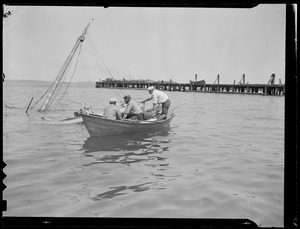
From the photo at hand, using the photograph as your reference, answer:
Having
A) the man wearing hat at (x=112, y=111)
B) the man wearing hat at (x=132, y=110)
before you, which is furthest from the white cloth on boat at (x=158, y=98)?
the man wearing hat at (x=112, y=111)

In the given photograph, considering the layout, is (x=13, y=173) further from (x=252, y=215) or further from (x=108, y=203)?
(x=252, y=215)

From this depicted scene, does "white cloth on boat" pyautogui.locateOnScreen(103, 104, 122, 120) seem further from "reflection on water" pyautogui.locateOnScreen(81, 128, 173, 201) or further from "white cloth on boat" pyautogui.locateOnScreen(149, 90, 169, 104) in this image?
"white cloth on boat" pyautogui.locateOnScreen(149, 90, 169, 104)

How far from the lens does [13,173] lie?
7.34 m

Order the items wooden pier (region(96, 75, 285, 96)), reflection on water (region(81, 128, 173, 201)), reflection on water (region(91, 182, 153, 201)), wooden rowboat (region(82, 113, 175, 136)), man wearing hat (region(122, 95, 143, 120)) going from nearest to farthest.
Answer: reflection on water (region(91, 182, 153, 201)) < reflection on water (region(81, 128, 173, 201)) < wooden rowboat (region(82, 113, 175, 136)) < man wearing hat (region(122, 95, 143, 120)) < wooden pier (region(96, 75, 285, 96))

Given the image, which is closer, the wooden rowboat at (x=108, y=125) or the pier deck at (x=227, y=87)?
the wooden rowboat at (x=108, y=125)

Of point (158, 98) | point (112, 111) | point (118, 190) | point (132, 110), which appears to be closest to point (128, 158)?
point (112, 111)

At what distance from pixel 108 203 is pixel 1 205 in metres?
2.34

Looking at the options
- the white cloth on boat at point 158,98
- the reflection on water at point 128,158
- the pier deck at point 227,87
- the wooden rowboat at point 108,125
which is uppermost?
the pier deck at point 227,87

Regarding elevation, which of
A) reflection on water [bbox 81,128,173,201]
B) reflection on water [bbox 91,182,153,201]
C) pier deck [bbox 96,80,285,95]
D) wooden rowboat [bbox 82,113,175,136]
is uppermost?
pier deck [bbox 96,80,285,95]

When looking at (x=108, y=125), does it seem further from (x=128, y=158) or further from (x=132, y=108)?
(x=128, y=158)

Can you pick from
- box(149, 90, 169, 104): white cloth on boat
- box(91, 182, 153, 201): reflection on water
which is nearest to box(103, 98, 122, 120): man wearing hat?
box(149, 90, 169, 104): white cloth on boat

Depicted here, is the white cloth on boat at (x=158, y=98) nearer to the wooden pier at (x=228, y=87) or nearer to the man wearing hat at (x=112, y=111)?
the man wearing hat at (x=112, y=111)

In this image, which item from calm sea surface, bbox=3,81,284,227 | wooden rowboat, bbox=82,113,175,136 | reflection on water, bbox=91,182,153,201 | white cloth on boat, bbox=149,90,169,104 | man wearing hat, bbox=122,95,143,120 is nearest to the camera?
calm sea surface, bbox=3,81,284,227

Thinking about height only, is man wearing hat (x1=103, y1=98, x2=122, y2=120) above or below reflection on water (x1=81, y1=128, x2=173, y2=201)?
above
